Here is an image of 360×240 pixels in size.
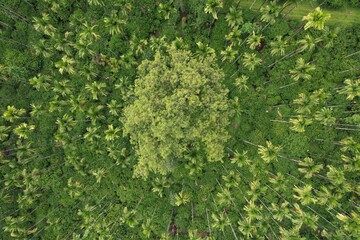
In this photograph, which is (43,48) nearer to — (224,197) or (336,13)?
(224,197)

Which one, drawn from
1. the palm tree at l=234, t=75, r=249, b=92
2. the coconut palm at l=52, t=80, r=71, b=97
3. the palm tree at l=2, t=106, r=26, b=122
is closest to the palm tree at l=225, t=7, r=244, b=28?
the palm tree at l=234, t=75, r=249, b=92

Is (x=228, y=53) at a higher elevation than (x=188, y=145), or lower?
higher

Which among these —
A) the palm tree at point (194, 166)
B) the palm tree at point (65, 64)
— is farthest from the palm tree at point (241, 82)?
the palm tree at point (65, 64)

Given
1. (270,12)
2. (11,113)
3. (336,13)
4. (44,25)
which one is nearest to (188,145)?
(270,12)

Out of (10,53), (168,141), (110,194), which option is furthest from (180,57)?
(10,53)

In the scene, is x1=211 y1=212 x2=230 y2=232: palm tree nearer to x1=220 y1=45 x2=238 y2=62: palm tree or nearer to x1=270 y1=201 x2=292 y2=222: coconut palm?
x1=270 y1=201 x2=292 y2=222: coconut palm

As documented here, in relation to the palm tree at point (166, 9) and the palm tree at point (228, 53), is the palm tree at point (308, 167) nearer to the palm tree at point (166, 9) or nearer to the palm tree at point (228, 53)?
the palm tree at point (228, 53)
